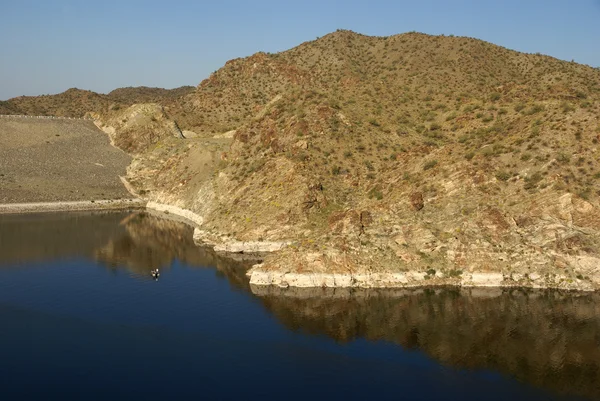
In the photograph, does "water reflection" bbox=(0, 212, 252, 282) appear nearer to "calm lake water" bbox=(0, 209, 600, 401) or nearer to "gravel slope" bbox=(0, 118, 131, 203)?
"calm lake water" bbox=(0, 209, 600, 401)

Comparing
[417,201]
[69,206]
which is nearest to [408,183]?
[417,201]

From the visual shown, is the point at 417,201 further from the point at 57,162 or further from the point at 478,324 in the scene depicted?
the point at 57,162

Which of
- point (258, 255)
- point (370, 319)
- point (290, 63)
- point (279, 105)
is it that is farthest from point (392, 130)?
point (290, 63)

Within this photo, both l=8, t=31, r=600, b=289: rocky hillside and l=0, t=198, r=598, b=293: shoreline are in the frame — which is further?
l=8, t=31, r=600, b=289: rocky hillside

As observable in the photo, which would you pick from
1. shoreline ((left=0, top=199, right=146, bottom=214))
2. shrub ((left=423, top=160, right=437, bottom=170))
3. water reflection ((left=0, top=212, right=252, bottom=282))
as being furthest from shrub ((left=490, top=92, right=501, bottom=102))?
shoreline ((left=0, top=199, right=146, bottom=214))

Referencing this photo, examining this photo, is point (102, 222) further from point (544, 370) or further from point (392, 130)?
point (544, 370)

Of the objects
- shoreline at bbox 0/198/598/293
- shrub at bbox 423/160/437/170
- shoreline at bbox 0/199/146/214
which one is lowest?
shoreline at bbox 0/198/598/293
